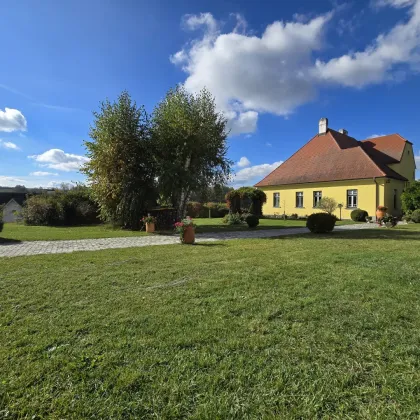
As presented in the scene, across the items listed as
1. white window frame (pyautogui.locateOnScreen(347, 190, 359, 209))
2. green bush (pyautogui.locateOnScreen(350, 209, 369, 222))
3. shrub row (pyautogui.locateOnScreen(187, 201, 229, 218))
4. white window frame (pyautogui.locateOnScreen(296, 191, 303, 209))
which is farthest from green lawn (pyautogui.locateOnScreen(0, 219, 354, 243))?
shrub row (pyautogui.locateOnScreen(187, 201, 229, 218))

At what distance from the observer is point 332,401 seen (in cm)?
186

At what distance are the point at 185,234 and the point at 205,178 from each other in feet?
23.5

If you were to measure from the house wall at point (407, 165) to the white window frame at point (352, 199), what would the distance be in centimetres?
586

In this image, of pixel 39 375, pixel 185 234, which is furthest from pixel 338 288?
pixel 185 234

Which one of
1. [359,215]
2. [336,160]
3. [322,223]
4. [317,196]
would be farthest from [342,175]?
[322,223]

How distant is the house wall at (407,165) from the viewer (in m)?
25.8

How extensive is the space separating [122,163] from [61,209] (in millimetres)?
7658

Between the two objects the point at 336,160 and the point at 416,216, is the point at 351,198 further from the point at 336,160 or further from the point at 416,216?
the point at 416,216

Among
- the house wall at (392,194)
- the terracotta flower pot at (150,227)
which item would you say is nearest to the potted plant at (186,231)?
the terracotta flower pot at (150,227)

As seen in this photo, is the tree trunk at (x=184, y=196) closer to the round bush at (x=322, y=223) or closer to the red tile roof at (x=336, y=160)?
the round bush at (x=322, y=223)

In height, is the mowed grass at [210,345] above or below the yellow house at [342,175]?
below

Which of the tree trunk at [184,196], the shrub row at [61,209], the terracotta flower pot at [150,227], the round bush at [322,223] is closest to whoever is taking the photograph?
the round bush at [322,223]

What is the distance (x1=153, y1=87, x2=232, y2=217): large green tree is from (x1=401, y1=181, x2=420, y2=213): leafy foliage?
15.2 meters

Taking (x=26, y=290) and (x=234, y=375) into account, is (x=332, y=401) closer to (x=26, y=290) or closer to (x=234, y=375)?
(x=234, y=375)
